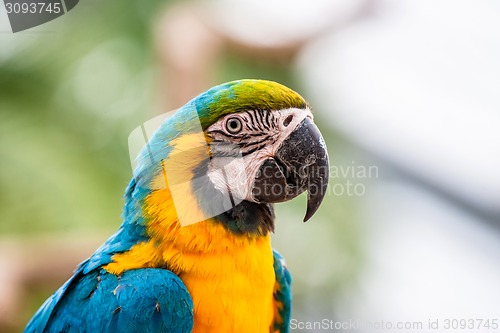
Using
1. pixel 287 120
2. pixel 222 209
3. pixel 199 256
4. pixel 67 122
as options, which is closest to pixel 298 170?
pixel 287 120

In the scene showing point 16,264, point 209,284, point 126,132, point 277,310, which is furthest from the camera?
point 126,132

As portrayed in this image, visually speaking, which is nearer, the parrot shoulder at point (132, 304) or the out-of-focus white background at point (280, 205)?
the parrot shoulder at point (132, 304)

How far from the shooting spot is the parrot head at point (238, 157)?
4.94ft

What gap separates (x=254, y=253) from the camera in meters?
1.54

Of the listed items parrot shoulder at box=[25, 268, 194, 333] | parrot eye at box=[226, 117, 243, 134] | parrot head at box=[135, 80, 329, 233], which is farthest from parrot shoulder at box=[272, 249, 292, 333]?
parrot eye at box=[226, 117, 243, 134]

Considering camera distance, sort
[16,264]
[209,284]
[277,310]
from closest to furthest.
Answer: [209,284] < [277,310] < [16,264]

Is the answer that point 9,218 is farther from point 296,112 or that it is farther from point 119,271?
point 296,112

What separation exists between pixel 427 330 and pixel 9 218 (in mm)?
2508

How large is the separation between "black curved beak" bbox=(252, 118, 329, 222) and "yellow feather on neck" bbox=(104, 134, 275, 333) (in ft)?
0.54

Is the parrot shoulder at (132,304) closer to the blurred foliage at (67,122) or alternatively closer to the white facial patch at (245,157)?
the white facial patch at (245,157)

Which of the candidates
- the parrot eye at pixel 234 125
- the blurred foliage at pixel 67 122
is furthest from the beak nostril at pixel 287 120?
the blurred foliage at pixel 67 122

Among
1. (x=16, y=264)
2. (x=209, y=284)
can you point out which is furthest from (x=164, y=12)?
(x=209, y=284)

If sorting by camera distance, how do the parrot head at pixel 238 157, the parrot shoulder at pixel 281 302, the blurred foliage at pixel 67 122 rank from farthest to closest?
the blurred foliage at pixel 67 122, the parrot shoulder at pixel 281 302, the parrot head at pixel 238 157

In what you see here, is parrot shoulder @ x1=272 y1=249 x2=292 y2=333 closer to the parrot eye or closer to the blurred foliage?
the parrot eye
